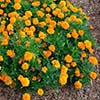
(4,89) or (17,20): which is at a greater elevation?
(17,20)

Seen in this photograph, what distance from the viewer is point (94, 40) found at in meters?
4.35

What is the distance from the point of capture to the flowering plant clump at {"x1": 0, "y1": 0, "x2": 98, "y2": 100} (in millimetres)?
3805

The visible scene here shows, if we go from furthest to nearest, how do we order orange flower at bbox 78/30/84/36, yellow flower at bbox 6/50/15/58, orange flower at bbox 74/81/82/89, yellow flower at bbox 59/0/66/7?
yellow flower at bbox 59/0/66/7 → orange flower at bbox 78/30/84/36 → orange flower at bbox 74/81/82/89 → yellow flower at bbox 6/50/15/58

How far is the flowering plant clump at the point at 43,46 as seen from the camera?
3805mm

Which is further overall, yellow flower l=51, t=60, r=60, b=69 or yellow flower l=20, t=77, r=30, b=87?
yellow flower l=51, t=60, r=60, b=69

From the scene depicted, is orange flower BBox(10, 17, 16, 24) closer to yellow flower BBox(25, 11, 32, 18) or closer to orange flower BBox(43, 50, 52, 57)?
yellow flower BBox(25, 11, 32, 18)

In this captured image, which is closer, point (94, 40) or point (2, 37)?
point (2, 37)

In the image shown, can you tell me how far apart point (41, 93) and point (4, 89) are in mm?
393

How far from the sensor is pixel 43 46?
3.99 meters

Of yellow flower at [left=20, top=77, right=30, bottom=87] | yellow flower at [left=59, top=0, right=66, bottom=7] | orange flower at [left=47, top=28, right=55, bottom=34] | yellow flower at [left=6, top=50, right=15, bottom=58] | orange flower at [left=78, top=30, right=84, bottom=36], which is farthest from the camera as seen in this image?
yellow flower at [left=59, top=0, right=66, bottom=7]

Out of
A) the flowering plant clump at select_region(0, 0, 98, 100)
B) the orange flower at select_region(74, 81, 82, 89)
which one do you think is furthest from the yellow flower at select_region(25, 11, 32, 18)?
the orange flower at select_region(74, 81, 82, 89)

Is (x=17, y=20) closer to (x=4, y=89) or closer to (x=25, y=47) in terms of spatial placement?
(x=25, y=47)

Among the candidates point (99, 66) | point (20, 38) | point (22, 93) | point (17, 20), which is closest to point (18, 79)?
point (22, 93)

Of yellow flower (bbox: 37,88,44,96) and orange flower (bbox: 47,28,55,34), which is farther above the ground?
orange flower (bbox: 47,28,55,34)
